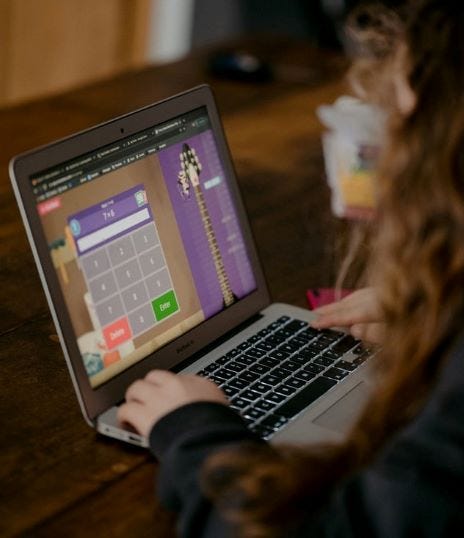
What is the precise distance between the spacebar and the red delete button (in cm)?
19

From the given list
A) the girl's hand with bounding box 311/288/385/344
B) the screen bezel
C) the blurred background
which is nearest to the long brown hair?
the screen bezel

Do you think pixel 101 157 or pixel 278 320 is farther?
pixel 278 320

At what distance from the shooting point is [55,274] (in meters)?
1.12

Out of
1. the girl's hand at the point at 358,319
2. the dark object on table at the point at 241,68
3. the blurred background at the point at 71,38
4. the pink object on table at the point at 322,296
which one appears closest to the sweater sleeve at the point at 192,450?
the girl's hand at the point at 358,319

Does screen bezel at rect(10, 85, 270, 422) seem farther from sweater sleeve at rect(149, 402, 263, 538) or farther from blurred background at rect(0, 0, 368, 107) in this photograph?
blurred background at rect(0, 0, 368, 107)

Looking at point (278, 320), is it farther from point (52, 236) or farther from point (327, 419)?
point (52, 236)

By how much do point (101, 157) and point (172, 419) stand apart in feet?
1.06

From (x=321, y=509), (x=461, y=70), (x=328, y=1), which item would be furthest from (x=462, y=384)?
(x=328, y=1)

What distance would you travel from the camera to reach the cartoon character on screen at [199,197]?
131 centimetres

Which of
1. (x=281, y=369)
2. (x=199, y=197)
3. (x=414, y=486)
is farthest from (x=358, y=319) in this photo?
(x=414, y=486)

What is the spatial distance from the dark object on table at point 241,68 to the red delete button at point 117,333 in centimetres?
133

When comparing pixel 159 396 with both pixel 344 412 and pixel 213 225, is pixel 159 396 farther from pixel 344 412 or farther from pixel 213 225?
pixel 213 225

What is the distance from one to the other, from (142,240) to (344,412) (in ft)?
1.00

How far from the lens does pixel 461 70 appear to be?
2.92 ft
